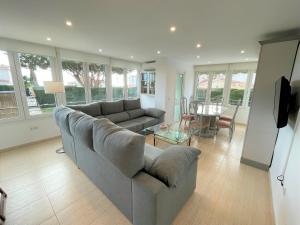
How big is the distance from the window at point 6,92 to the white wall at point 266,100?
5217mm

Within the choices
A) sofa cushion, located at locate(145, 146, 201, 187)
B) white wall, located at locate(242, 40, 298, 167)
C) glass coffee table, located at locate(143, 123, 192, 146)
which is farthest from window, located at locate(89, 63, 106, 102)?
white wall, located at locate(242, 40, 298, 167)

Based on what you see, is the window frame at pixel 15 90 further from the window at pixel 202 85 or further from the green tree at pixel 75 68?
the window at pixel 202 85

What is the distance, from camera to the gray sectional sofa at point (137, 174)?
3.90ft

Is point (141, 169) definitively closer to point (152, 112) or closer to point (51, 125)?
point (152, 112)

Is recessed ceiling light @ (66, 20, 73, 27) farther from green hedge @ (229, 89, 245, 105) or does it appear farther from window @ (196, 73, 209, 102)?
green hedge @ (229, 89, 245, 105)

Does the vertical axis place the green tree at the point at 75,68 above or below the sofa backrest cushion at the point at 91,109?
above

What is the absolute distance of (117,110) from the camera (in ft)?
13.7

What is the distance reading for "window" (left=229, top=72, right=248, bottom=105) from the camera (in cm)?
533

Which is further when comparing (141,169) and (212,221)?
(212,221)

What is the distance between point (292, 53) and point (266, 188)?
7.06 ft

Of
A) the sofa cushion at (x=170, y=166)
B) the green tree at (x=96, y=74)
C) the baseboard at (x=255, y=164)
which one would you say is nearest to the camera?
the sofa cushion at (x=170, y=166)

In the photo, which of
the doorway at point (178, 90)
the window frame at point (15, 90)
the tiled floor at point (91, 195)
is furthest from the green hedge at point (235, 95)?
the window frame at point (15, 90)

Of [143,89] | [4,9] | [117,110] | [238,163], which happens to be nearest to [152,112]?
[117,110]

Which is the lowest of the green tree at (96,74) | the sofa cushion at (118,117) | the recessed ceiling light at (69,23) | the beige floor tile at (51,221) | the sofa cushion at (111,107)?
the beige floor tile at (51,221)
